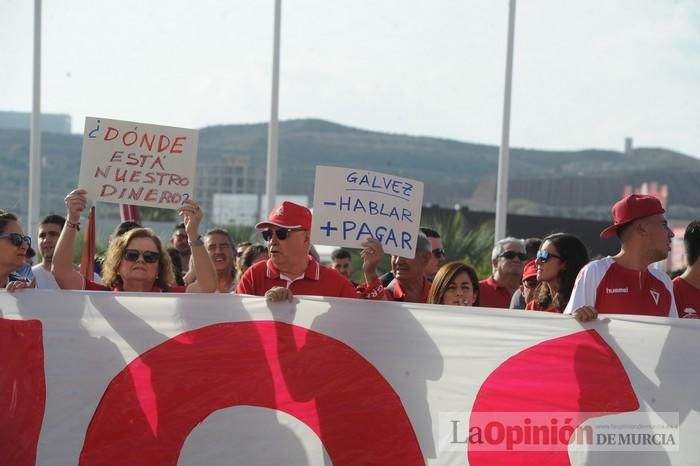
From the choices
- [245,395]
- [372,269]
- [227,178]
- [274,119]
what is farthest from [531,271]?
[227,178]

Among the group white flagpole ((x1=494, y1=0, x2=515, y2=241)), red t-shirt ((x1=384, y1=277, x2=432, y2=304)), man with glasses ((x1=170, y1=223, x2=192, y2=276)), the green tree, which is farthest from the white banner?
the green tree

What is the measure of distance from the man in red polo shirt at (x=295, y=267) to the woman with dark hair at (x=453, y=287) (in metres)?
0.58

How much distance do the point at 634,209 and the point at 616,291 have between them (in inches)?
16.6

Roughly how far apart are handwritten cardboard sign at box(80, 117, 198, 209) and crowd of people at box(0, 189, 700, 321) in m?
0.19

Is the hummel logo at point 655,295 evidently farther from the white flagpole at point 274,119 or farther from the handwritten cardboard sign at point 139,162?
the white flagpole at point 274,119

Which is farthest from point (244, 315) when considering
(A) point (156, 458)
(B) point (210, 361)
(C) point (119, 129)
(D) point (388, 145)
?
(D) point (388, 145)

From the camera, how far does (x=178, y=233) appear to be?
8680 mm

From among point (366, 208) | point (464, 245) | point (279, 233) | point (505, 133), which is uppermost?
point (505, 133)

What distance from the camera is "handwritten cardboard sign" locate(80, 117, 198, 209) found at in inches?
218

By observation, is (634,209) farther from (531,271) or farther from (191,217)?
(191,217)

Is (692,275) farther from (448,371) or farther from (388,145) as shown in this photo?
(388,145)

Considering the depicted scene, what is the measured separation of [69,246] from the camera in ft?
17.5

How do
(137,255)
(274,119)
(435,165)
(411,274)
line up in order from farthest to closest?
1. (435,165)
2. (274,119)
3. (411,274)
4. (137,255)

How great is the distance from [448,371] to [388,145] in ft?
367
